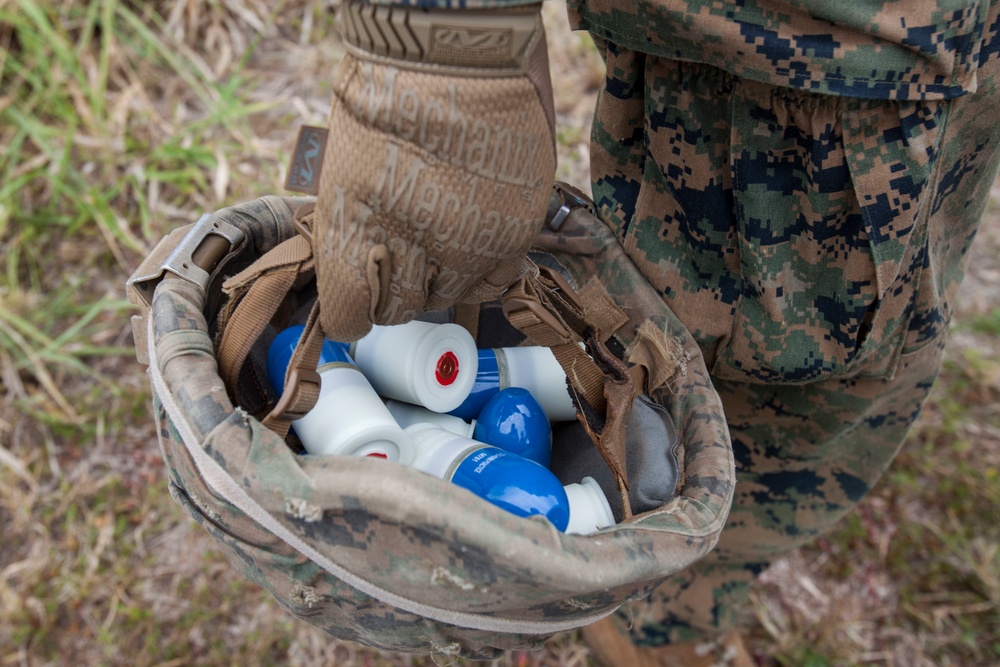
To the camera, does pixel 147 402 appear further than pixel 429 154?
Yes

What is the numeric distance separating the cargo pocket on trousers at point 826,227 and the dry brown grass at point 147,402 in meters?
1.08

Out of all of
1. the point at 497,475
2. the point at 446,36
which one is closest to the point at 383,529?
the point at 497,475

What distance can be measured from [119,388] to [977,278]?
269 centimetres

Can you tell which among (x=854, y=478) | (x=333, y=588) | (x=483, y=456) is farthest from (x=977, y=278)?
(x=333, y=588)

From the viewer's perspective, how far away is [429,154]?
0.73 m

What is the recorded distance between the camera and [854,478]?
147 cm

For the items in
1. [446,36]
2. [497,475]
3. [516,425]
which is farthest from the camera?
[516,425]

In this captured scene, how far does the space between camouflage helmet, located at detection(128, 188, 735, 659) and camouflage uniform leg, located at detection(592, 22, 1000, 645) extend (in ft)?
0.64

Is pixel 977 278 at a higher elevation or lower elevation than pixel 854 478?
higher

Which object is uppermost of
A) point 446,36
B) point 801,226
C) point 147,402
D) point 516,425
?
point 446,36

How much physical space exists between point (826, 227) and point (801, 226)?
32mm

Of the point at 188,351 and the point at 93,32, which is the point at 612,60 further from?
the point at 93,32

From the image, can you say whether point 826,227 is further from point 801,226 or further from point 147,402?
point 147,402

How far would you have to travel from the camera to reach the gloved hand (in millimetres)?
696
